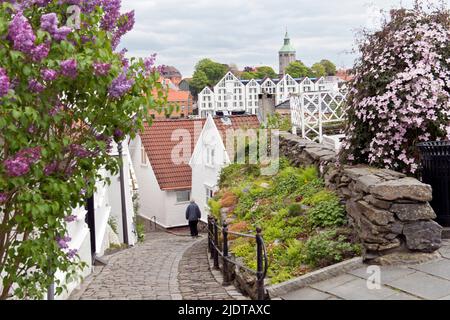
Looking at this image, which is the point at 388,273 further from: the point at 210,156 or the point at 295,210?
the point at 210,156

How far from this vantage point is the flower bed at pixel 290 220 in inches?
270

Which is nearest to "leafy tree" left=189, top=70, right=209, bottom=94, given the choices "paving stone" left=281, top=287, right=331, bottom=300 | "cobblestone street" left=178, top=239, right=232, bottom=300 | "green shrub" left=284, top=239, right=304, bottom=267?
"cobblestone street" left=178, top=239, right=232, bottom=300

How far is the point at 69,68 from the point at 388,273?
163 inches

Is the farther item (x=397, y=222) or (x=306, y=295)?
(x=397, y=222)

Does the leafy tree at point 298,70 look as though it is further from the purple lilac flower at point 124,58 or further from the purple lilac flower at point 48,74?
the purple lilac flower at point 48,74

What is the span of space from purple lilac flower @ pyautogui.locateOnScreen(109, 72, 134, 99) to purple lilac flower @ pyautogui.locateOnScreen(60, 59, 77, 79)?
1.15ft

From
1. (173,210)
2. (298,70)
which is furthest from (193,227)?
(298,70)

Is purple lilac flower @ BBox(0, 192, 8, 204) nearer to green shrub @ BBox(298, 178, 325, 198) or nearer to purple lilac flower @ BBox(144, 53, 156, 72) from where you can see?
purple lilac flower @ BBox(144, 53, 156, 72)

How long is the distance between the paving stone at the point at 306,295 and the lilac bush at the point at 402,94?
2.57m

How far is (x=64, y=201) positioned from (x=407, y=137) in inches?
210

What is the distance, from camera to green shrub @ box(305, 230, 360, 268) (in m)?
6.73

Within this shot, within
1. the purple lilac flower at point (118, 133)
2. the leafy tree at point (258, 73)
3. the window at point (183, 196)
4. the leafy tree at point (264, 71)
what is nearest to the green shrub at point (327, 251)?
the purple lilac flower at point (118, 133)

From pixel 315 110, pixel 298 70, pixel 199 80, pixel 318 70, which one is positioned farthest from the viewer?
pixel 298 70

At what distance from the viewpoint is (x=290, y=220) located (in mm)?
8672
